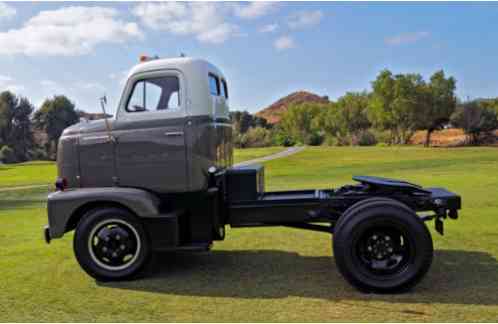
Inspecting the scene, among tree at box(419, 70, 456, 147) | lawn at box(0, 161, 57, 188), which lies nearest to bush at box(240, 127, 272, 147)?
tree at box(419, 70, 456, 147)

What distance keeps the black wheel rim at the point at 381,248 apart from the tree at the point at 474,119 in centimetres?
5636

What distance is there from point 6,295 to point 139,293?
1.56 meters

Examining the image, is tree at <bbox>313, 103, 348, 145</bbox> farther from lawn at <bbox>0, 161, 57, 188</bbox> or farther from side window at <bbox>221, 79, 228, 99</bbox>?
side window at <bbox>221, 79, 228, 99</bbox>

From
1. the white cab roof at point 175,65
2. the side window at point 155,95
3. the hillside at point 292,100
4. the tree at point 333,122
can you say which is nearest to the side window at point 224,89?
the white cab roof at point 175,65

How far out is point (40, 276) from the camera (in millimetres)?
6398

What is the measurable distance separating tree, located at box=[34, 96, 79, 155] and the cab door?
5579 centimetres

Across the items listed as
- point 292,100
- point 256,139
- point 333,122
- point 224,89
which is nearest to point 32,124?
point 256,139

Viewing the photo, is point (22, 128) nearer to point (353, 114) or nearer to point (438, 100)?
point (353, 114)

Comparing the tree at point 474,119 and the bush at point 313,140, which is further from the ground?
the tree at point 474,119

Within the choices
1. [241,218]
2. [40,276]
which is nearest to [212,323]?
[241,218]

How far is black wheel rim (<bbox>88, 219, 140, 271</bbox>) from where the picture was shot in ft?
20.0

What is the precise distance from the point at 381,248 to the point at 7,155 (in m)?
54.9

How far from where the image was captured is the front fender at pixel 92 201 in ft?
19.7

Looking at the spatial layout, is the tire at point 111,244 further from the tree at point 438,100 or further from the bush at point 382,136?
the bush at point 382,136
